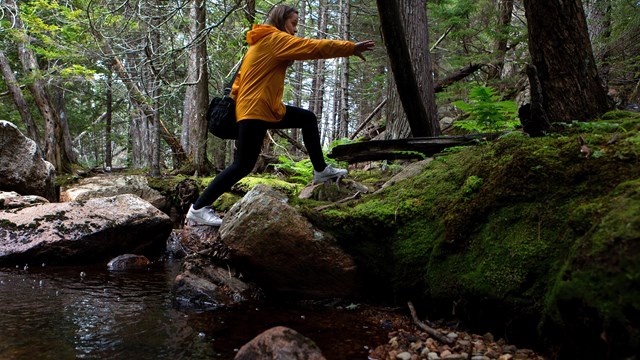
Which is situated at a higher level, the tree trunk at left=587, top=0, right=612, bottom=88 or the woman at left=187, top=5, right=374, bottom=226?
the tree trunk at left=587, top=0, right=612, bottom=88

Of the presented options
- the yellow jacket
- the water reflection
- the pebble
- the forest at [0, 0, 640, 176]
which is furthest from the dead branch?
the yellow jacket

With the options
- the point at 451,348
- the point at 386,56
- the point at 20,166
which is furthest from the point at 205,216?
the point at 386,56

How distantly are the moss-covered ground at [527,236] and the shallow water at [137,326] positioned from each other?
2.32 feet

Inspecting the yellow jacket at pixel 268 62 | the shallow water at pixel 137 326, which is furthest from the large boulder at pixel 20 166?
the yellow jacket at pixel 268 62

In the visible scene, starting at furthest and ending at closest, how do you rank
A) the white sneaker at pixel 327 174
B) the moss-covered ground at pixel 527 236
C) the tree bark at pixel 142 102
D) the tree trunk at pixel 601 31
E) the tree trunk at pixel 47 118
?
1. the tree trunk at pixel 47 118
2. the tree bark at pixel 142 102
3. the tree trunk at pixel 601 31
4. the white sneaker at pixel 327 174
5. the moss-covered ground at pixel 527 236

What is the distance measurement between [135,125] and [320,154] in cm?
2366

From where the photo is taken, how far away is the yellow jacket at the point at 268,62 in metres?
3.92

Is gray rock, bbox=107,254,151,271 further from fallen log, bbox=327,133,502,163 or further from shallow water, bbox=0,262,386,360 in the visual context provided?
fallen log, bbox=327,133,502,163

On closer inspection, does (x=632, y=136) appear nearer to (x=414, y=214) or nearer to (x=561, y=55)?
(x=561, y=55)

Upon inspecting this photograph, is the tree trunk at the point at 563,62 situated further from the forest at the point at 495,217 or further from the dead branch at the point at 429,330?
the dead branch at the point at 429,330

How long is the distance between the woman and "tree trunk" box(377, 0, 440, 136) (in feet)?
2.58

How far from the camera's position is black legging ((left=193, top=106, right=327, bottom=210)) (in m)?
4.21

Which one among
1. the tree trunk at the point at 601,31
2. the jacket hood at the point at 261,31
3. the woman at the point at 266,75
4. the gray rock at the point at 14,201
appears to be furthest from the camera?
the tree trunk at the point at 601,31

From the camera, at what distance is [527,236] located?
2.59m
